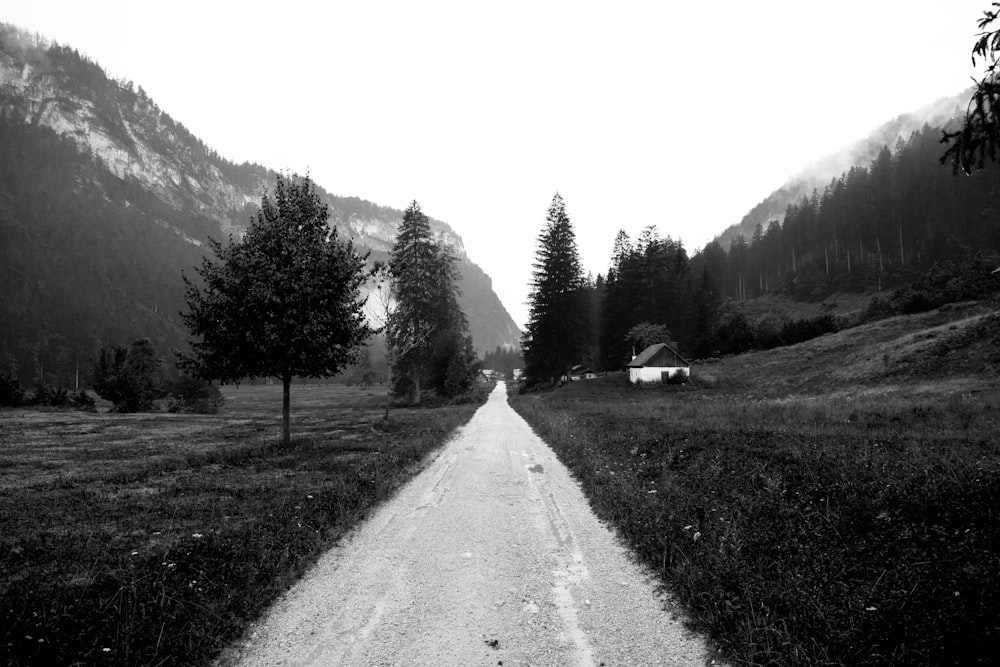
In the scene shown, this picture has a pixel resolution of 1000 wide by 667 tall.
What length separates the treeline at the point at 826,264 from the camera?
64.8m

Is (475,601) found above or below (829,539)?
below

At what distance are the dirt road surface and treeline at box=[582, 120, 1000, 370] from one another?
53990 mm

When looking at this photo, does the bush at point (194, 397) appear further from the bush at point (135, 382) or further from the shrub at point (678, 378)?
the shrub at point (678, 378)

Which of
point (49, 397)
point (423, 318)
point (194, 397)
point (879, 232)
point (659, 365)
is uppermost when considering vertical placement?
point (879, 232)

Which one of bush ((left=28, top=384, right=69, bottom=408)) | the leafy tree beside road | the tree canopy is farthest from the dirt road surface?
bush ((left=28, top=384, right=69, bottom=408))

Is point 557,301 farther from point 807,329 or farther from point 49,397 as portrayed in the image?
point 49,397

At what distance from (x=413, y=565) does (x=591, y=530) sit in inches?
124

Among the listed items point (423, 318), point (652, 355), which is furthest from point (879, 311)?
point (423, 318)

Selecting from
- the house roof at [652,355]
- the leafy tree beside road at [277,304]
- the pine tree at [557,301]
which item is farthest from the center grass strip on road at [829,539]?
the pine tree at [557,301]

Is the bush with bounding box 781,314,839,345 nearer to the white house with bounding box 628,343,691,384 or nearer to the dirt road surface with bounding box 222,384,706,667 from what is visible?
the white house with bounding box 628,343,691,384

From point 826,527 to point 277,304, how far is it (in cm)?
1534

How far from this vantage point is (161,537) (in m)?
6.84

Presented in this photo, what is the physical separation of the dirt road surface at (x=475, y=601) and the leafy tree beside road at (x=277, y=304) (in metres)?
8.68

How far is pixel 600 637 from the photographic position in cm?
445
